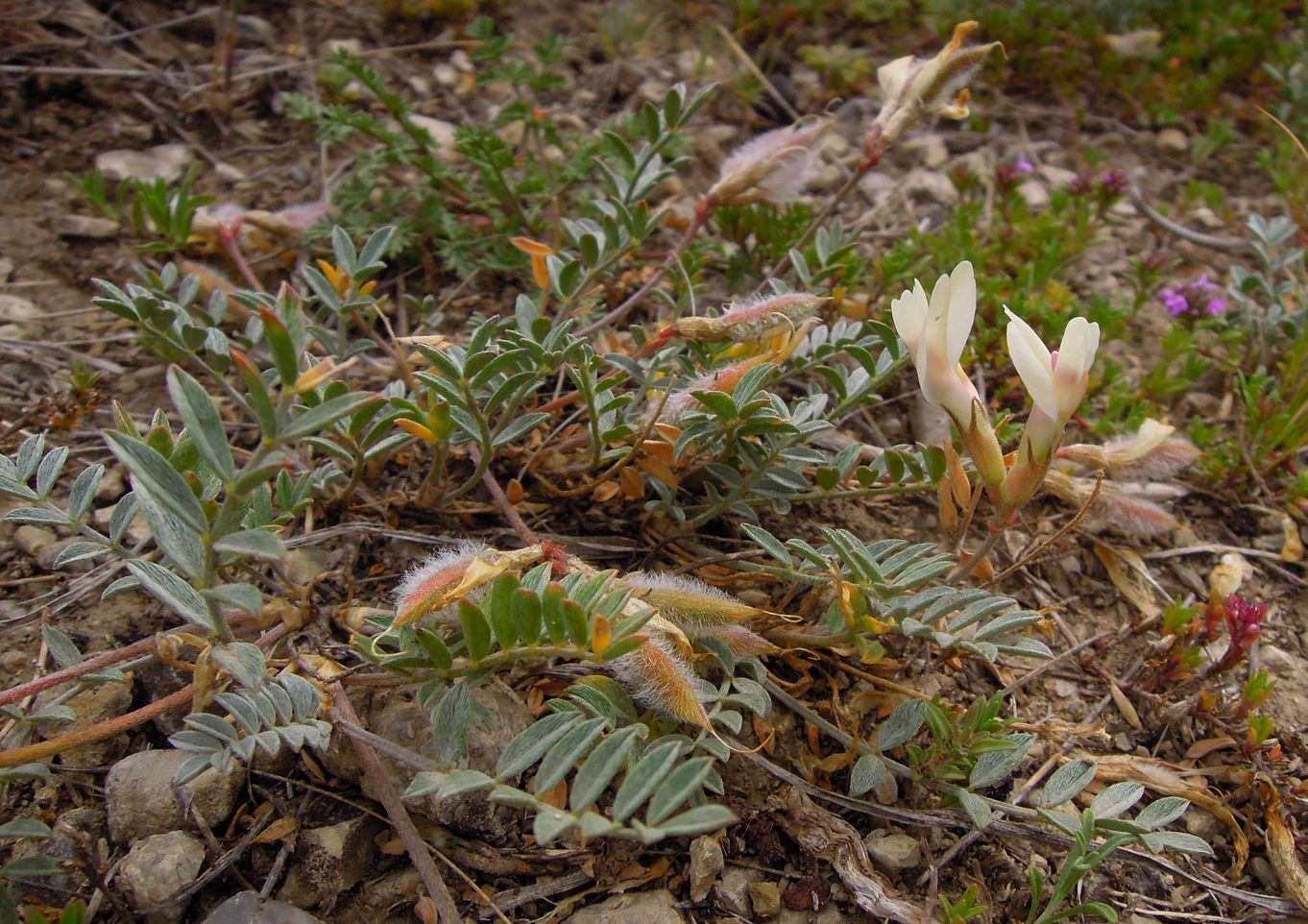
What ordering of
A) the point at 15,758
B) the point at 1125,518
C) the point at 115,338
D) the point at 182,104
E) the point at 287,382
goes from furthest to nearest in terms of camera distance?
1. the point at 182,104
2. the point at 115,338
3. the point at 1125,518
4. the point at 15,758
5. the point at 287,382

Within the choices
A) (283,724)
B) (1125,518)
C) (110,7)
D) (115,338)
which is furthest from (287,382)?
(110,7)

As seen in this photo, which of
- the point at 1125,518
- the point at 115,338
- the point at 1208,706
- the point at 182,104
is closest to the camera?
the point at 1208,706

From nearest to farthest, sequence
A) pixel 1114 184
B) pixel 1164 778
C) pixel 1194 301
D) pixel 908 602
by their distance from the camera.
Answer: pixel 908 602
pixel 1164 778
pixel 1194 301
pixel 1114 184

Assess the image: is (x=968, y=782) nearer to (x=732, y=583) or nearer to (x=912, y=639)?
(x=912, y=639)

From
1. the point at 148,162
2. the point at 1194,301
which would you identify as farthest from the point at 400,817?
the point at 1194,301

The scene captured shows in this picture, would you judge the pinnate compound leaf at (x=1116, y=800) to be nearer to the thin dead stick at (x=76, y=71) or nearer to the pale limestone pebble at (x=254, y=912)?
the pale limestone pebble at (x=254, y=912)

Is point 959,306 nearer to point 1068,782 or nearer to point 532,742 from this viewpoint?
point 1068,782
